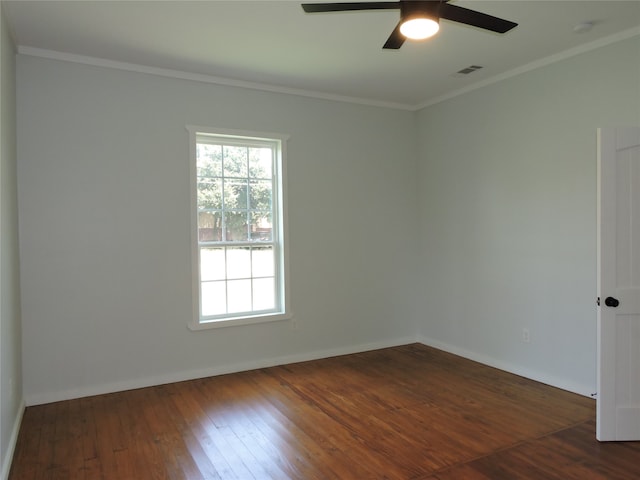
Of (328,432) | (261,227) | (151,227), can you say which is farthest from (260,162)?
(328,432)

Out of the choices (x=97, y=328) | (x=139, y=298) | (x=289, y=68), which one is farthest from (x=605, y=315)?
(x=97, y=328)

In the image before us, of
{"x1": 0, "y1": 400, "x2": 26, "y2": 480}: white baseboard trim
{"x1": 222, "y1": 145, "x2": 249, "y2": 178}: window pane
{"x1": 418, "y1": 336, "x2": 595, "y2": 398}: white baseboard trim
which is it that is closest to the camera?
{"x1": 0, "y1": 400, "x2": 26, "y2": 480}: white baseboard trim

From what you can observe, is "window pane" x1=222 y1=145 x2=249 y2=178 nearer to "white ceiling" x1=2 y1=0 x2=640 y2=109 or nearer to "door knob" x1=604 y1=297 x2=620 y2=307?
"white ceiling" x1=2 y1=0 x2=640 y2=109

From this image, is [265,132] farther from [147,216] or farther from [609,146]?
[609,146]

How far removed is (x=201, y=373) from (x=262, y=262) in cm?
122

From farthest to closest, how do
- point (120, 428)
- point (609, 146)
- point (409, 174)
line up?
point (409, 174) → point (120, 428) → point (609, 146)

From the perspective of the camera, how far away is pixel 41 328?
3.62 meters

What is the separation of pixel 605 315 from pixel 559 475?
Answer: 103cm

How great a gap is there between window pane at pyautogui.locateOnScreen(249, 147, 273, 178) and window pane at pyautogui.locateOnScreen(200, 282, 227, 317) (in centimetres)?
116

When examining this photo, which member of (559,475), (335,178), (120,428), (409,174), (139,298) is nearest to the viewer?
(559,475)

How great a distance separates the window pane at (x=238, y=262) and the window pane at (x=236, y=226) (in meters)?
0.11

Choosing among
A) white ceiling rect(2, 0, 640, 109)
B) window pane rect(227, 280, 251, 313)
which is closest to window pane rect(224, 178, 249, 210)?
window pane rect(227, 280, 251, 313)

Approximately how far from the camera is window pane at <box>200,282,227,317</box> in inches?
171

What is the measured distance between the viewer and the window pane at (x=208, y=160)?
170 inches
